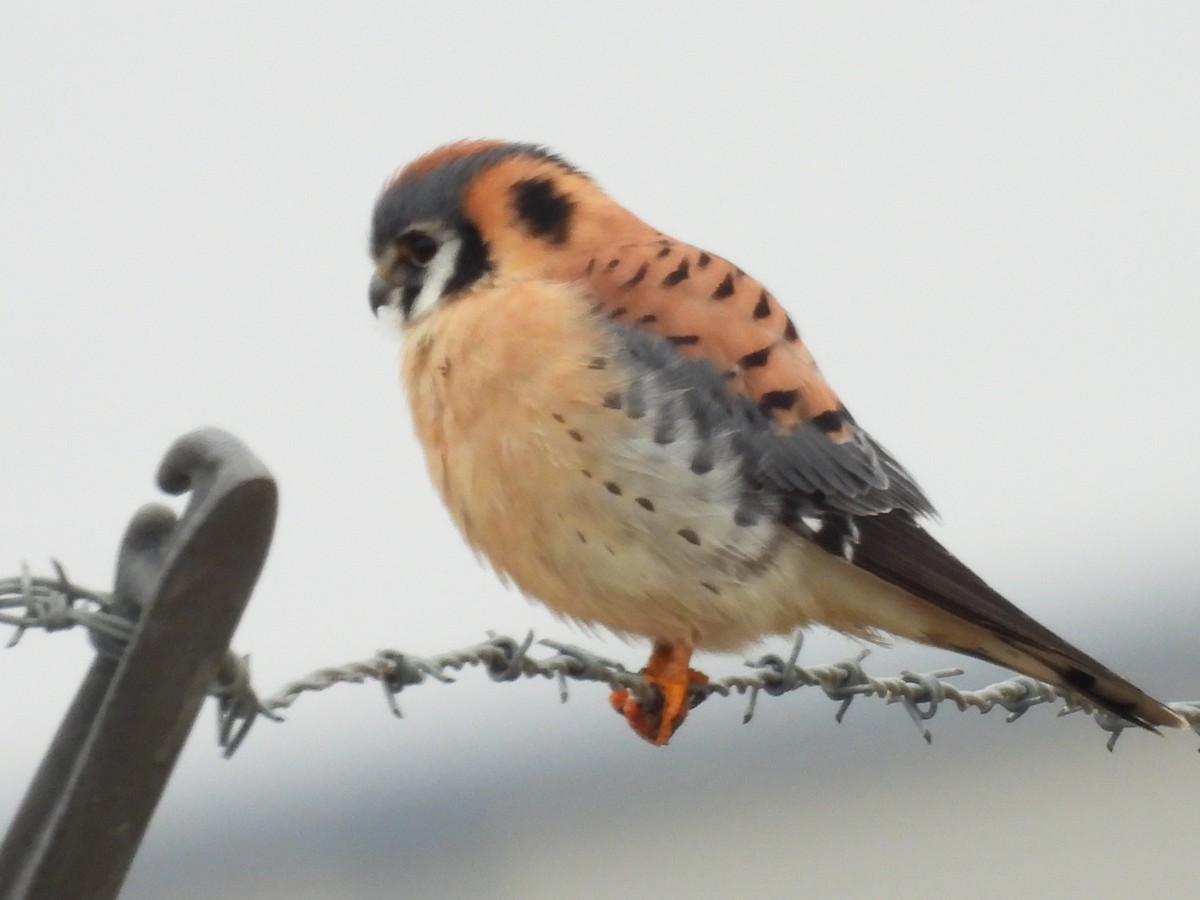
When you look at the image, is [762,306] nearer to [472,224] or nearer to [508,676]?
[472,224]

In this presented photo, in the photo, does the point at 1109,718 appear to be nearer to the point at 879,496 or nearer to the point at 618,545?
the point at 879,496

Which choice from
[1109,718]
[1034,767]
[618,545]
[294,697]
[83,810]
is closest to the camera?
[83,810]

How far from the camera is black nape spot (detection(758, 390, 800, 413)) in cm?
315

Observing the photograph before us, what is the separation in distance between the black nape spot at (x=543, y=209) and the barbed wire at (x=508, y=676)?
0.87m

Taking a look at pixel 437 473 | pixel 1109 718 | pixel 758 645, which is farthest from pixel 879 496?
pixel 437 473

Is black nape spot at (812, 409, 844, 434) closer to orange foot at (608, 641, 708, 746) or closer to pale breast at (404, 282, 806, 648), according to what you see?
pale breast at (404, 282, 806, 648)

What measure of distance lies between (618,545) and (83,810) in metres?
1.50

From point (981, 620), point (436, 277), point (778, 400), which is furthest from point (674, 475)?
point (436, 277)

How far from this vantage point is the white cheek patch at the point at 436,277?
339 centimetres

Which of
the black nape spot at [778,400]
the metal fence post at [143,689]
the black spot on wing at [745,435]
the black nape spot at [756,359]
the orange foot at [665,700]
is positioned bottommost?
the metal fence post at [143,689]

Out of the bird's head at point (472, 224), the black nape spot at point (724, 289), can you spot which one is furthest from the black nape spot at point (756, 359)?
the bird's head at point (472, 224)

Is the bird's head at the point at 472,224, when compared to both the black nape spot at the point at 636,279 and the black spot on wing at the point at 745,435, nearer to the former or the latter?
the black nape spot at the point at 636,279

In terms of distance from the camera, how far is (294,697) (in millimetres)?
1845

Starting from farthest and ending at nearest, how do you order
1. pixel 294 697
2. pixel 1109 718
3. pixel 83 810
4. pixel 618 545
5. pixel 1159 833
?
pixel 1159 833
pixel 1109 718
pixel 618 545
pixel 294 697
pixel 83 810
